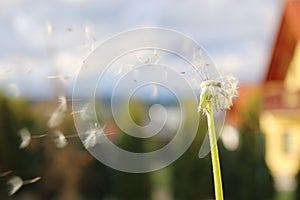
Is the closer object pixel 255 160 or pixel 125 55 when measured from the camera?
pixel 125 55

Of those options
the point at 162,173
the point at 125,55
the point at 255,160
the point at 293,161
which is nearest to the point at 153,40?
the point at 125,55

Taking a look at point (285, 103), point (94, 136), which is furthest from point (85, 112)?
point (285, 103)

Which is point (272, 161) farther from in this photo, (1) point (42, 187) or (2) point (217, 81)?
(2) point (217, 81)

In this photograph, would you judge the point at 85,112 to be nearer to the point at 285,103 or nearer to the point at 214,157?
the point at 214,157

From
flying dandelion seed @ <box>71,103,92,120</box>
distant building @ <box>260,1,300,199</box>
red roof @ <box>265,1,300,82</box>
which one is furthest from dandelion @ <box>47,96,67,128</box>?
red roof @ <box>265,1,300,82</box>

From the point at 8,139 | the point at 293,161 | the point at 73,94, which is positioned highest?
the point at 73,94

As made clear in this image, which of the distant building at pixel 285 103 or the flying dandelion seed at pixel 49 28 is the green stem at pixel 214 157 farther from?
the distant building at pixel 285 103
